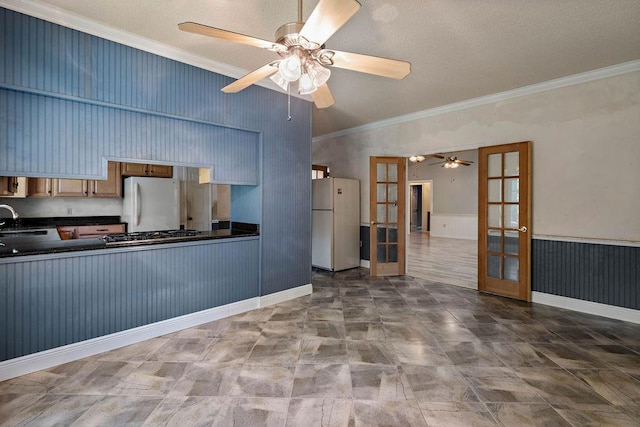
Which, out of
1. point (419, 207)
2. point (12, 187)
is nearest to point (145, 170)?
point (12, 187)

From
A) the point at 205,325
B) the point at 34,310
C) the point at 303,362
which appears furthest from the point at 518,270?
the point at 34,310

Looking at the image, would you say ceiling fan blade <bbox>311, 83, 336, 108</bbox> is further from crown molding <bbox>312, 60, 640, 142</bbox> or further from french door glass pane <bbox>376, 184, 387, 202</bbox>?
french door glass pane <bbox>376, 184, 387, 202</bbox>

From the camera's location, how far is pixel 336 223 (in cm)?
558

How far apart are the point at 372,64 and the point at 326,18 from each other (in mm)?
542

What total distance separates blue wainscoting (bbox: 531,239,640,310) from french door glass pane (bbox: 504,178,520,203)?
0.61m

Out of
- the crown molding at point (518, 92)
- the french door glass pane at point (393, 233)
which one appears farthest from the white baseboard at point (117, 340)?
the crown molding at point (518, 92)

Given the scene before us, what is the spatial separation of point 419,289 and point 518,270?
1293 millimetres

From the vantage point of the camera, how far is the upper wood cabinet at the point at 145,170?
4.78 m

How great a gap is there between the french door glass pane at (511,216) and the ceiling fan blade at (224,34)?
372 cm

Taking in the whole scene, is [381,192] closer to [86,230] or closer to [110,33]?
[110,33]

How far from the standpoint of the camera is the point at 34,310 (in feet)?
7.57

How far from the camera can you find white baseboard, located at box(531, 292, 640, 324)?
11.0 feet

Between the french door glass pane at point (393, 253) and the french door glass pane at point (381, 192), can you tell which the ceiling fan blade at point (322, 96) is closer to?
the french door glass pane at point (381, 192)

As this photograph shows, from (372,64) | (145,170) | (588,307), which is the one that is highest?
(372,64)
